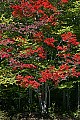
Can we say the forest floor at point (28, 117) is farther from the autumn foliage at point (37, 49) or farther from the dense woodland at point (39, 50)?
the autumn foliage at point (37, 49)

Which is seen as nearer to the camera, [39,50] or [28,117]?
[39,50]

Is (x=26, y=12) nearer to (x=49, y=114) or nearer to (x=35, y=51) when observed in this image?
(x=35, y=51)

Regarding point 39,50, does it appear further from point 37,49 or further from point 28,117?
point 28,117

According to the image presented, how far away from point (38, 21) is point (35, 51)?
162 centimetres

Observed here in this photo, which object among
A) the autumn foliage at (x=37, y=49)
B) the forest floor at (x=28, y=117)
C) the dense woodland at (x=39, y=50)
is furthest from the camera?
the forest floor at (x=28, y=117)

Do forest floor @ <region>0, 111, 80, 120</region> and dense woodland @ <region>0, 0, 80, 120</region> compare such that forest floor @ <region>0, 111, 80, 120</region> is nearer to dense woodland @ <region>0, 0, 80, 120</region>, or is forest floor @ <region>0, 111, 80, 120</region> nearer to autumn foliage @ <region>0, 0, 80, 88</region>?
dense woodland @ <region>0, 0, 80, 120</region>

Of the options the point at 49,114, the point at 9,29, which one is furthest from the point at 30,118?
the point at 9,29

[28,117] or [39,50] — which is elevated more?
[39,50]

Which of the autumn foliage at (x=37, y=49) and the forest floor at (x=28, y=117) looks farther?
the forest floor at (x=28, y=117)

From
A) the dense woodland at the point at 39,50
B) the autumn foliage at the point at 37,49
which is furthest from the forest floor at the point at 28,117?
the autumn foliage at the point at 37,49

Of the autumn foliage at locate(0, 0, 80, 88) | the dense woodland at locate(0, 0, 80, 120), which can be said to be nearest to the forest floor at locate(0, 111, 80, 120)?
the dense woodland at locate(0, 0, 80, 120)

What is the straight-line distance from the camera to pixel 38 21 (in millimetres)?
14742

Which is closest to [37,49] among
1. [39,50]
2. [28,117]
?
[39,50]

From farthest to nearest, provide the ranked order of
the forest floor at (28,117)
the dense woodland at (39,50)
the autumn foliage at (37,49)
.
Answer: the forest floor at (28,117), the dense woodland at (39,50), the autumn foliage at (37,49)
